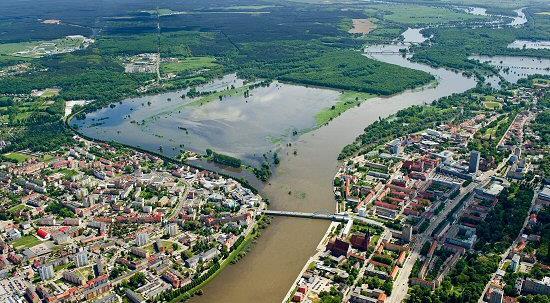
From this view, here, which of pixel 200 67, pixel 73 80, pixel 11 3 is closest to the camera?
pixel 73 80

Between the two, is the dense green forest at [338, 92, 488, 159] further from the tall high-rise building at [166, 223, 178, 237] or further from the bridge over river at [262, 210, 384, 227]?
the tall high-rise building at [166, 223, 178, 237]

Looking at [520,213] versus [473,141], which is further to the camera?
[473,141]

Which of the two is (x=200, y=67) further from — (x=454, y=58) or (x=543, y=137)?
(x=543, y=137)

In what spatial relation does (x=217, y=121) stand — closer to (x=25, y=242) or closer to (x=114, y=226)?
(x=114, y=226)

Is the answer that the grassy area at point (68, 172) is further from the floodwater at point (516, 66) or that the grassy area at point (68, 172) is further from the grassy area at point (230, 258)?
the floodwater at point (516, 66)

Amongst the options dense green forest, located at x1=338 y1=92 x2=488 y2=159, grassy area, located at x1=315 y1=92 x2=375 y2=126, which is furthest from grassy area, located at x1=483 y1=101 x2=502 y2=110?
grassy area, located at x1=315 y1=92 x2=375 y2=126

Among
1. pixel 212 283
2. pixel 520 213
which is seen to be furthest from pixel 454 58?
pixel 212 283

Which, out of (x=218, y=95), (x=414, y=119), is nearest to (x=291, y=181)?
(x=414, y=119)
